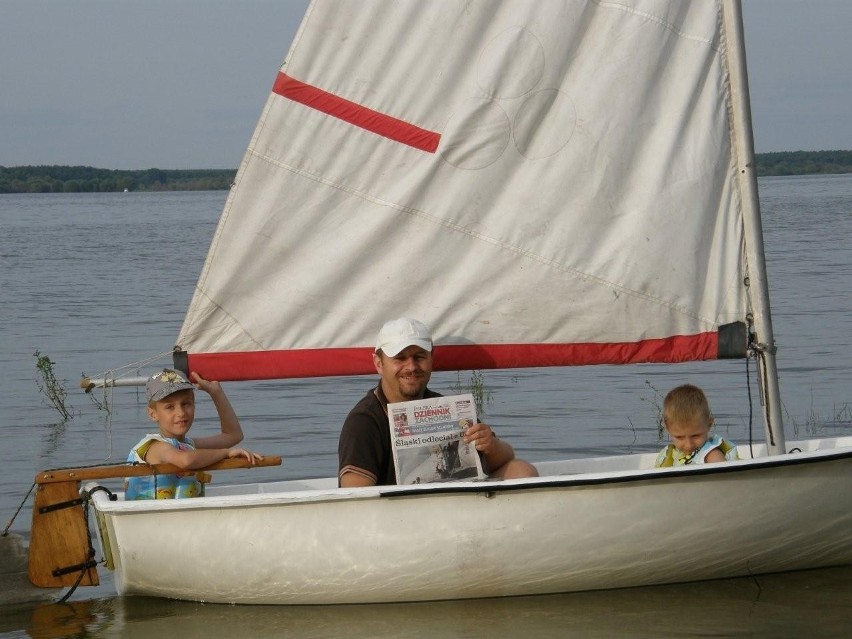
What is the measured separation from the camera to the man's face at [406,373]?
236 inches

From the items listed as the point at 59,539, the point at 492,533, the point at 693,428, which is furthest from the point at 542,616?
the point at 59,539

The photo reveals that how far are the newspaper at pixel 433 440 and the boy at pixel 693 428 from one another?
2.86 feet

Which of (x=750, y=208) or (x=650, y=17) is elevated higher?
(x=650, y=17)

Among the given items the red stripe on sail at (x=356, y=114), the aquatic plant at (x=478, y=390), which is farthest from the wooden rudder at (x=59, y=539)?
the aquatic plant at (x=478, y=390)

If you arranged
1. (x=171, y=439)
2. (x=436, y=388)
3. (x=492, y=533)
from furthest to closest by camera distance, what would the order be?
(x=436, y=388) → (x=171, y=439) → (x=492, y=533)

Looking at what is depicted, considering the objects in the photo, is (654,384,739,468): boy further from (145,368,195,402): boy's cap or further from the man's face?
(145,368,195,402): boy's cap

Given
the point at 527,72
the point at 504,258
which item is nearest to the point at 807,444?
the point at 504,258

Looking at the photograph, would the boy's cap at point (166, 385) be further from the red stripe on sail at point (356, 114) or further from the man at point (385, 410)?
the red stripe on sail at point (356, 114)

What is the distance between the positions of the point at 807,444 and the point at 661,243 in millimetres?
1440

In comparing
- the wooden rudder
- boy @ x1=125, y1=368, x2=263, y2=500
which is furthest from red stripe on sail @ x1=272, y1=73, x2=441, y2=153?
the wooden rudder

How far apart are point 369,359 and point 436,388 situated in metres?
5.77

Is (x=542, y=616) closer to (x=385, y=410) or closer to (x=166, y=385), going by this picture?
(x=385, y=410)

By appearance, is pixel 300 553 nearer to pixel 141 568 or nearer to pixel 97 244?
pixel 141 568

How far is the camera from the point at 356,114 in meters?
6.18
